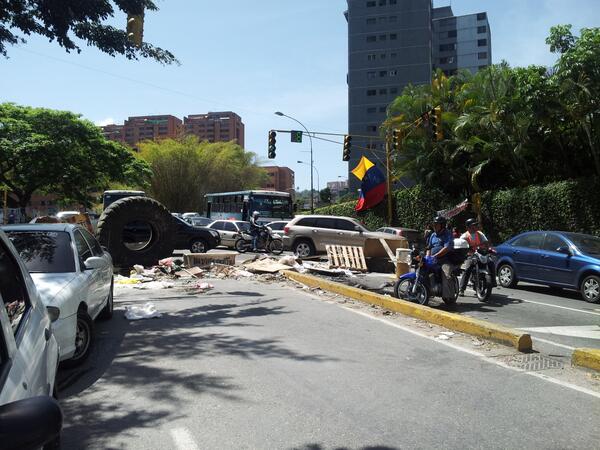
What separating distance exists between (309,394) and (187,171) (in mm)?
65395

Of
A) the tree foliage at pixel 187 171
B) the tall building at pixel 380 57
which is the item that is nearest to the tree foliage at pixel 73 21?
the tree foliage at pixel 187 171

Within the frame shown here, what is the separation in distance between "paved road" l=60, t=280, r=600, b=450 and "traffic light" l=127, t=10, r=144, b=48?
517 centimetres

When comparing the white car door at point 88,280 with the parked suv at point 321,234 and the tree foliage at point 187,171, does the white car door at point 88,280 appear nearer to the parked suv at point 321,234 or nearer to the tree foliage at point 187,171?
the parked suv at point 321,234

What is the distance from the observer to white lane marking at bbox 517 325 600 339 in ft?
24.9

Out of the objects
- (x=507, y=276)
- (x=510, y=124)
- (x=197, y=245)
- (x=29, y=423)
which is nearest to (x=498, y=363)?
(x=29, y=423)

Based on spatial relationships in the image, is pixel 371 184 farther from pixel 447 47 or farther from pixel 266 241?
pixel 447 47

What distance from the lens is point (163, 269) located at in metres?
14.9

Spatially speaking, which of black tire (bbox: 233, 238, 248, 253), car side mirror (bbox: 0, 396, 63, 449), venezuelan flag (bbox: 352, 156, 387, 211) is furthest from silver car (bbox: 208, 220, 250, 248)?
car side mirror (bbox: 0, 396, 63, 449)

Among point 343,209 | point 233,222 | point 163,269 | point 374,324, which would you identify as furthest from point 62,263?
point 343,209

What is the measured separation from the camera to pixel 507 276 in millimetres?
13383

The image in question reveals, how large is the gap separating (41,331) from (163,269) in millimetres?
12111

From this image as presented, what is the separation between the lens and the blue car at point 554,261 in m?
11.2

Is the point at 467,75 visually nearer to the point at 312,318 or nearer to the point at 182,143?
the point at 312,318

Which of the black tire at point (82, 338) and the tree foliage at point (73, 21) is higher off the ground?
the tree foliage at point (73, 21)
